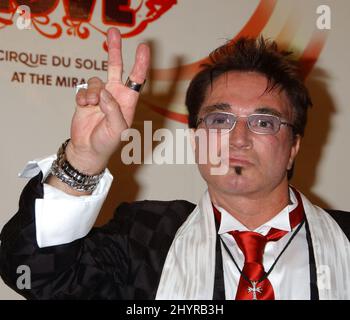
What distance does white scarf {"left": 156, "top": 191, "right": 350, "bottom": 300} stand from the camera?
1139 millimetres

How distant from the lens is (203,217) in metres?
1.25

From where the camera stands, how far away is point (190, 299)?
1.13 meters

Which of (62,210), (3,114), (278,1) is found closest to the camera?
(62,210)

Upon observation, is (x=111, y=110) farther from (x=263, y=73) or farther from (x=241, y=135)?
(x=263, y=73)

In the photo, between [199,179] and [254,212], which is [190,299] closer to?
[254,212]

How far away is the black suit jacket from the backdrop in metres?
0.47

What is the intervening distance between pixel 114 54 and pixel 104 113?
10 cm

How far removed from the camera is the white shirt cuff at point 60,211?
1021 millimetres

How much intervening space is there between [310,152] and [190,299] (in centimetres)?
97

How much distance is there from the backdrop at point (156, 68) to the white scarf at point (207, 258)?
0.53m

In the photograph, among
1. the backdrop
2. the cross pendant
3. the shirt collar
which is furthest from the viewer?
the backdrop

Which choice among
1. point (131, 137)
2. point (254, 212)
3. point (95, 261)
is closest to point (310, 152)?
point (131, 137)

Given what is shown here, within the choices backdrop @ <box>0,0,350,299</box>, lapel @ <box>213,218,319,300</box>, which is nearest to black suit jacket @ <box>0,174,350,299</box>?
lapel @ <box>213,218,319,300</box>

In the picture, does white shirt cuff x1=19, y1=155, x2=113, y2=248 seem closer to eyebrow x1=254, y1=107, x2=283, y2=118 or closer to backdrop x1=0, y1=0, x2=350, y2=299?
eyebrow x1=254, y1=107, x2=283, y2=118
